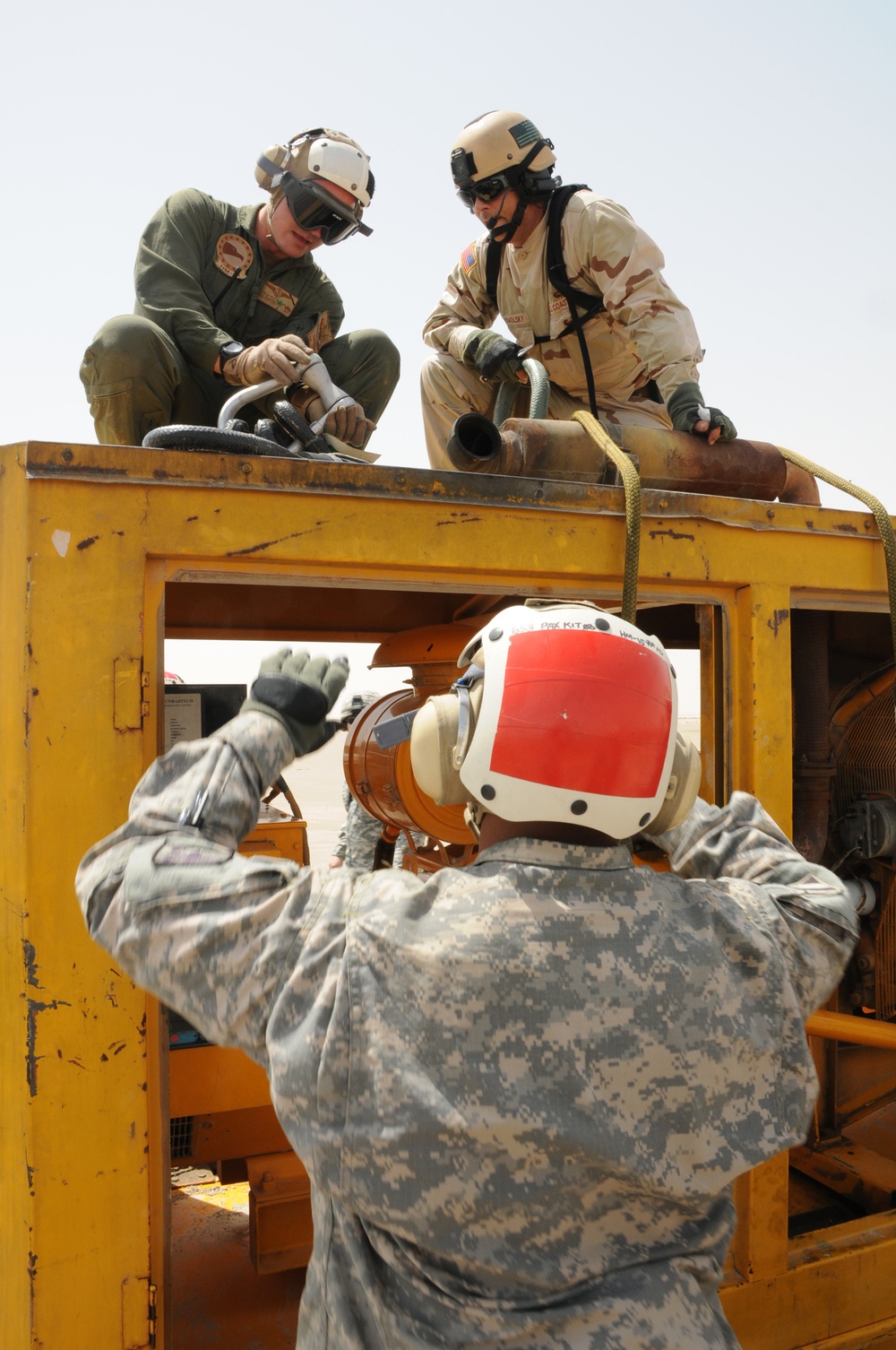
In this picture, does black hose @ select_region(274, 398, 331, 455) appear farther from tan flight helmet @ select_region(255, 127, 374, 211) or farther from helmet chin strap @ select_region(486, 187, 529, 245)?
helmet chin strap @ select_region(486, 187, 529, 245)

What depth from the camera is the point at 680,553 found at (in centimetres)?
204

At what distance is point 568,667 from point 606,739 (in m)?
0.10

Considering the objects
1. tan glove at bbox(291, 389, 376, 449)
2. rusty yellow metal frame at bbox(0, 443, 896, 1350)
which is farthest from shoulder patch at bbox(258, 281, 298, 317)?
rusty yellow metal frame at bbox(0, 443, 896, 1350)

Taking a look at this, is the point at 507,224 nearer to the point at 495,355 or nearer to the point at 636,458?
the point at 495,355

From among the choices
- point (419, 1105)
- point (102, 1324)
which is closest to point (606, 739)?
point (419, 1105)

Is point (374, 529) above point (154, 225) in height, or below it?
below

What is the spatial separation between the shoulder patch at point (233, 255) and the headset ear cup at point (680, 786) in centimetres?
281

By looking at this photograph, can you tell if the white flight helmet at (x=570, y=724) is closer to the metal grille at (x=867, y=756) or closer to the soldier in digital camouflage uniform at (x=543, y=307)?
the soldier in digital camouflage uniform at (x=543, y=307)

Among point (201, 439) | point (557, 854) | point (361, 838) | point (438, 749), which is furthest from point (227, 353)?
point (557, 854)

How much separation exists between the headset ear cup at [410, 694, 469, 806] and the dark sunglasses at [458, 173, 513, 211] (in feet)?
9.12

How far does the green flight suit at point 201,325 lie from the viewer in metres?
2.94

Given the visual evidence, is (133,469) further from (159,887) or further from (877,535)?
(877,535)

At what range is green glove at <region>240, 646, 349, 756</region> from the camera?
1.46 metres

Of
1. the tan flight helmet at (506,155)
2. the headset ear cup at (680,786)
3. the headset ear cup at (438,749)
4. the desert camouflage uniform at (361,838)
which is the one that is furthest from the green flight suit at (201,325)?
the headset ear cup at (680,786)
